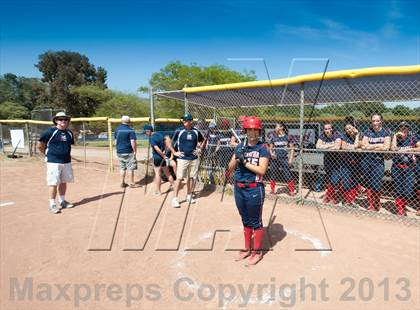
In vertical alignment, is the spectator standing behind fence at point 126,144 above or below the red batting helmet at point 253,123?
below

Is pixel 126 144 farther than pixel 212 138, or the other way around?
pixel 212 138

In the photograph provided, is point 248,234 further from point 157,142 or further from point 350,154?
point 157,142

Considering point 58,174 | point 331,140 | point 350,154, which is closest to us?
point 58,174

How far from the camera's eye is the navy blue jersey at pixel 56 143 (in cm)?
575

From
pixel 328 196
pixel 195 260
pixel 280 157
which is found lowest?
pixel 195 260

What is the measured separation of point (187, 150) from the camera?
6270 mm

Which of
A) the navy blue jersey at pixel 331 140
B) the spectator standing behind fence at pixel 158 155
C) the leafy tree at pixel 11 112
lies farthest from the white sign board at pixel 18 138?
the leafy tree at pixel 11 112

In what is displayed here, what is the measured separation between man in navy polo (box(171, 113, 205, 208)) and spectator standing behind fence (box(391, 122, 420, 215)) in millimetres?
3910

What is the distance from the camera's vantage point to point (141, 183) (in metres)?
8.72

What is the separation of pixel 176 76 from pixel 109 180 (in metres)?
25.5

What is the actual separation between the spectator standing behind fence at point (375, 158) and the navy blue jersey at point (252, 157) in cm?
302

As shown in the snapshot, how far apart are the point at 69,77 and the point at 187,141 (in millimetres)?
43427

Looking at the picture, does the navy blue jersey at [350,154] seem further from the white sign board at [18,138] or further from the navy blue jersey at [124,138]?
the white sign board at [18,138]

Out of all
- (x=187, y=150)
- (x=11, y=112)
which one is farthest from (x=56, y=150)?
(x=11, y=112)
